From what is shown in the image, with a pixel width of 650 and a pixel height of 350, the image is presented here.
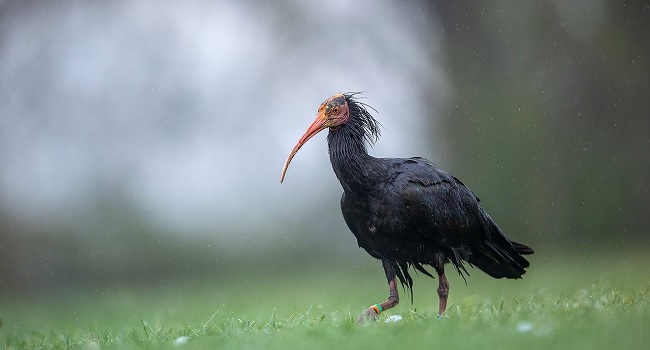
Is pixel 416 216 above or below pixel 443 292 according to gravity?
above

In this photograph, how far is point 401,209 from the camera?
6840mm

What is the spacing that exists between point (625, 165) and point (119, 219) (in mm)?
8660

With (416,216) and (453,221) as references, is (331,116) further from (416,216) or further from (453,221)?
(453,221)

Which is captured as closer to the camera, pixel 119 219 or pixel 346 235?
pixel 119 219

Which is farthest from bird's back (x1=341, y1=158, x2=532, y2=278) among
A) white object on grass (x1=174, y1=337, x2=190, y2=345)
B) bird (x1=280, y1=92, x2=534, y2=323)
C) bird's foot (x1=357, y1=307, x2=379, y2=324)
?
white object on grass (x1=174, y1=337, x2=190, y2=345)

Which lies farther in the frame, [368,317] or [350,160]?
[350,160]

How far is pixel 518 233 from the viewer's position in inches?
596

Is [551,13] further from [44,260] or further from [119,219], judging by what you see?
[44,260]

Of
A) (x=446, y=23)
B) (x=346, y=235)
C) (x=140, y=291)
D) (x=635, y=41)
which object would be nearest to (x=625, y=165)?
(x=635, y=41)

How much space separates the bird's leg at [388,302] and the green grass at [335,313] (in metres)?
0.10

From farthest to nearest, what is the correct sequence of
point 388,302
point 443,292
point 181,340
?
point 388,302
point 443,292
point 181,340

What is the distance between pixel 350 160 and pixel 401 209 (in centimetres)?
57

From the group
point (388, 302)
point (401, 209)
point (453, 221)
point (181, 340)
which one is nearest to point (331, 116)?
point (401, 209)

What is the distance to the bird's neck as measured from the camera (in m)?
6.95
